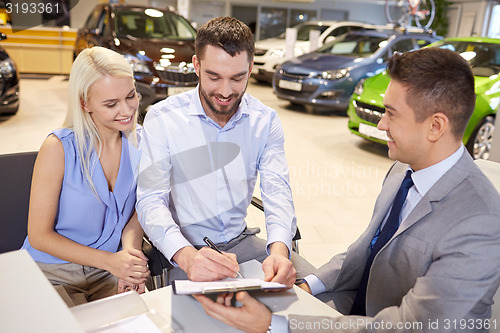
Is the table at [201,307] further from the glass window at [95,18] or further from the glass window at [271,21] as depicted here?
the glass window at [271,21]

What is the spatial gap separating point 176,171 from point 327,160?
3168 millimetres

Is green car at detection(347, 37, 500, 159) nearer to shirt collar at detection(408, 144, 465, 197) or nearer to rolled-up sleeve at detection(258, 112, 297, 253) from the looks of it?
rolled-up sleeve at detection(258, 112, 297, 253)

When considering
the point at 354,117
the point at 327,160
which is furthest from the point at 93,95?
the point at 354,117

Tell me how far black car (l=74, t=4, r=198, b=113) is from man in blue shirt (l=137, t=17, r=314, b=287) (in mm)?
3587

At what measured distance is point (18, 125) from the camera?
534 cm

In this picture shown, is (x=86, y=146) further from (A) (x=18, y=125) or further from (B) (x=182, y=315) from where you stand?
(A) (x=18, y=125)

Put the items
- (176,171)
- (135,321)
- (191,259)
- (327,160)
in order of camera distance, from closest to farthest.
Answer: (135,321) → (191,259) → (176,171) → (327,160)

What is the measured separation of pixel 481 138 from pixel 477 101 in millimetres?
433

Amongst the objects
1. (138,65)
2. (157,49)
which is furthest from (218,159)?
(157,49)

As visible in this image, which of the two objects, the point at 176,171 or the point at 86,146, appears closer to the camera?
the point at 86,146

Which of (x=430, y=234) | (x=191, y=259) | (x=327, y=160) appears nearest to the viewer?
(x=430, y=234)

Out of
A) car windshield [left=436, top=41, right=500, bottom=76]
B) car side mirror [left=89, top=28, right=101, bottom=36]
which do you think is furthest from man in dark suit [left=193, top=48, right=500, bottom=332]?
car side mirror [left=89, top=28, right=101, bottom=36]

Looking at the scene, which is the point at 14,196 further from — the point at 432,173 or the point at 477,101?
the point at 477,101

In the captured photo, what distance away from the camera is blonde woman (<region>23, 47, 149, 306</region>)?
147cm
